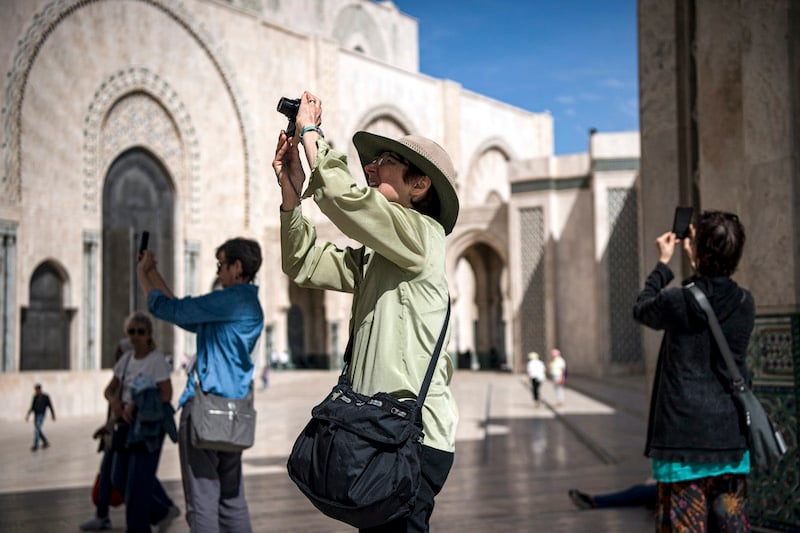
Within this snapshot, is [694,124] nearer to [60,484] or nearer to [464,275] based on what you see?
[60,484]

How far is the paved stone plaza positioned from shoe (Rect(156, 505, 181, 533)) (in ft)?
0.19

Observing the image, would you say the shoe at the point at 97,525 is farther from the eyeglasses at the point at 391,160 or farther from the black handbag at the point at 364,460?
the eyeglasses at the point at 391,160

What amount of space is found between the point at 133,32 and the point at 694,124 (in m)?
16.0

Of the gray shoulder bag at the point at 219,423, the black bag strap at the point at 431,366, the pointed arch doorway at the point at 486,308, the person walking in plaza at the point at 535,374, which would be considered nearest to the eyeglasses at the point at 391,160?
the black bag strap at the point at 431,366

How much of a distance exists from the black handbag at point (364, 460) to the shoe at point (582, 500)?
2968mm

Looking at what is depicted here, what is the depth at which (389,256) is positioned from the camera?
1.79 meters

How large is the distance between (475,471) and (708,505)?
3674mm

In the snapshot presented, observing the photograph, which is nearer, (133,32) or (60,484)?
(60,484)

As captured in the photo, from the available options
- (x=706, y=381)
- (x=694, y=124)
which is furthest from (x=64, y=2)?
(x=706, y=381)

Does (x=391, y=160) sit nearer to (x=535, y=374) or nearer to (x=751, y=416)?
(x=751, y=416)

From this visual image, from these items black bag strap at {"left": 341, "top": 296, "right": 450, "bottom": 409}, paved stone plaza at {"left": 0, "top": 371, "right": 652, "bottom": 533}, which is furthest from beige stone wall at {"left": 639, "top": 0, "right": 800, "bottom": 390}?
black bag strap at {"left": 341, "top": 296, "right": 450, "bottom": 409}

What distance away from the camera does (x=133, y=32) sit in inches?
718

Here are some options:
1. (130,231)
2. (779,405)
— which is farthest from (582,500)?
(130,231)

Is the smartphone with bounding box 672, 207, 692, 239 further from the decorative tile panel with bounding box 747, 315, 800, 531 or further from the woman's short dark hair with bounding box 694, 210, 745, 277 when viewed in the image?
the decorative tile panel with bounding box 747, 315, 800, 531
